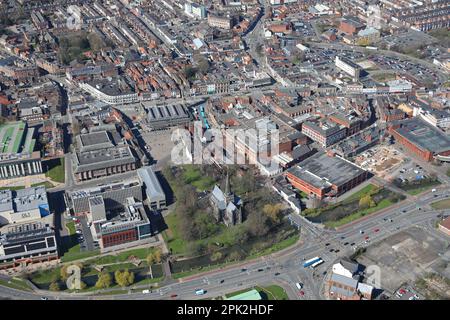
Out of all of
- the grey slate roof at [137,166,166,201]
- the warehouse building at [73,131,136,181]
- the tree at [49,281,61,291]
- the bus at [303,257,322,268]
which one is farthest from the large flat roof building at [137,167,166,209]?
the bus at [303,257,322,268]

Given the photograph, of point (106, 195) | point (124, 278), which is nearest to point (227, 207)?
point (106, 195)

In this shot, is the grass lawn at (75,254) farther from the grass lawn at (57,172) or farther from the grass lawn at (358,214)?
the grass lawn at (358,214)

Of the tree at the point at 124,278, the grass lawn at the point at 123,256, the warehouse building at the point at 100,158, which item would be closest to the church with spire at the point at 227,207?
the grass lawn at the point at 123,256

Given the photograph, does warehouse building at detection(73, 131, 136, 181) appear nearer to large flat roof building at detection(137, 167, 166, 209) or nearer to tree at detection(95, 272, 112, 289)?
large flat roof building at detection(137, 167, 166, 209)

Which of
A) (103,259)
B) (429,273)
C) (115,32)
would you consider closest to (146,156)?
(103,259)

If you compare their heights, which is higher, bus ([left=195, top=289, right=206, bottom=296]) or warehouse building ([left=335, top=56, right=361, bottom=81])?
warehouse building ([left=335, top=56, right=361, bottom=81])

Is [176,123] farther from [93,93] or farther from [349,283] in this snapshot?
[349,283]

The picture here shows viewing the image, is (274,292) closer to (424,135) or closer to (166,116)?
(166,116)
